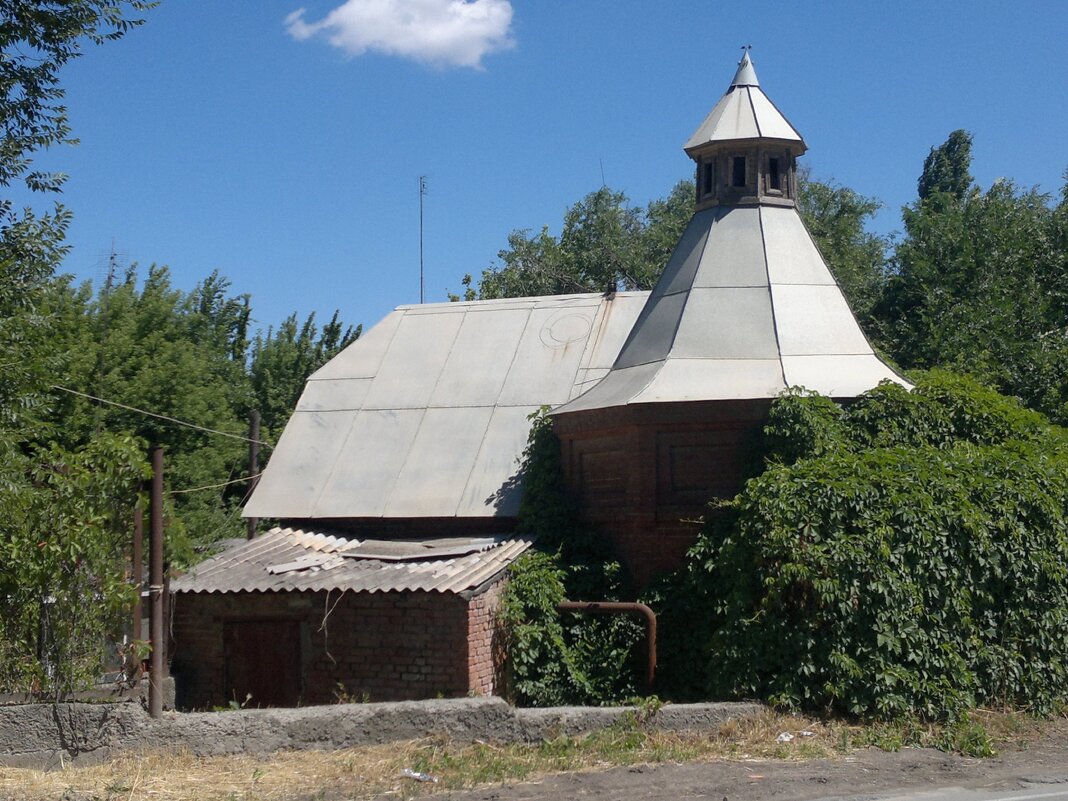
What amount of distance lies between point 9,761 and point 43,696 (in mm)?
552

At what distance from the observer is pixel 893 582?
438 inches

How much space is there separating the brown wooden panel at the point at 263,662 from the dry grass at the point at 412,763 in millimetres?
4400

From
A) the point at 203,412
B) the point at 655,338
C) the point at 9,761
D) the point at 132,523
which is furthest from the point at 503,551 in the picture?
the point at 203,412

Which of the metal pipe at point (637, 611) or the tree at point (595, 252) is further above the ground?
the tree at point (595, 252)

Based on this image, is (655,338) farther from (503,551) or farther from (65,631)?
(65,631)

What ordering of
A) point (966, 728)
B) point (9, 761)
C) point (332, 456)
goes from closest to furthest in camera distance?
point (9, 761) < point (966, 728) < point (332, 456)

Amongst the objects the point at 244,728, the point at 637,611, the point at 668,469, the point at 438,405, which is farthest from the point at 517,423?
the point at 244,728

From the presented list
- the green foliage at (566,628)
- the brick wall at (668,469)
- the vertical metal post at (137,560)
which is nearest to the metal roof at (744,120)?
the brick wall at (668,469)

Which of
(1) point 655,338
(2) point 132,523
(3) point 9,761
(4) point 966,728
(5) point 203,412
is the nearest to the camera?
(3) point 9,761

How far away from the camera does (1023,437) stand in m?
13.9

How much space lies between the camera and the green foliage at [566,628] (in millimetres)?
13398

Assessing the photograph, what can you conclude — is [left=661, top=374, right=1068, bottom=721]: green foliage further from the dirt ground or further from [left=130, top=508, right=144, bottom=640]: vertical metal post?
[left=130, top=508, right=144, bottom=640]: vertical metal post

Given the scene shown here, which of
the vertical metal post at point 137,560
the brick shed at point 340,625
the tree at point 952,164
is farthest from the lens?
the tree at point 952,164

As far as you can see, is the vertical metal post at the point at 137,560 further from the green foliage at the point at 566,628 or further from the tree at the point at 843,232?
the tree at the point at 843,232
